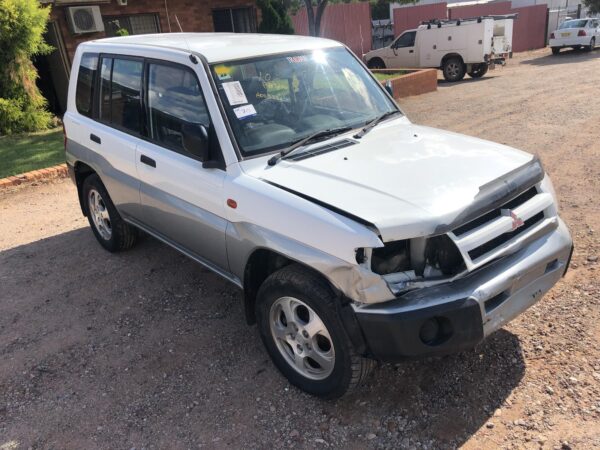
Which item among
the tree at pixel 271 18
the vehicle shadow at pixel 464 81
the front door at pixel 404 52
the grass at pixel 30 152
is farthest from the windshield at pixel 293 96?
the front door at pixel 404 52

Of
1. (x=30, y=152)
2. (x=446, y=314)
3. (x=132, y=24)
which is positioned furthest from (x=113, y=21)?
(x=446, y=314)

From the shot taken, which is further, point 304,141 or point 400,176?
point 304,141

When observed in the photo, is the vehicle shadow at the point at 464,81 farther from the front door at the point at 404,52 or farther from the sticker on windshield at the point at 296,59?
the sticker on windshield at the point at 296,59

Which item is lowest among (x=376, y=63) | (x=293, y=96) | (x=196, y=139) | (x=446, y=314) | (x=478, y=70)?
(x=478, y=70)

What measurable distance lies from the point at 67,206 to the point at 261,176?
15.2 feet

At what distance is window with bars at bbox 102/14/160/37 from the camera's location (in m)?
13.1

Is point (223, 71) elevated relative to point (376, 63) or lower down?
elevated

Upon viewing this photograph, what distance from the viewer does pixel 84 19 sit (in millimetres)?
11969

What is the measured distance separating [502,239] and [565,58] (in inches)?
869

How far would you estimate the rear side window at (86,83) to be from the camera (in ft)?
15.5

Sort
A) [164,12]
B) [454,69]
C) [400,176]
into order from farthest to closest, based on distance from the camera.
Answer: [454,69] < [164,12] < [400,176]

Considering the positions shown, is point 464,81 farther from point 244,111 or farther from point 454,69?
point 244,111

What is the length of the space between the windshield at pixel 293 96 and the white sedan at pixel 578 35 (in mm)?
22432

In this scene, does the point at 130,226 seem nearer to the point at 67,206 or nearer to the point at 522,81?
the point at 67,206
